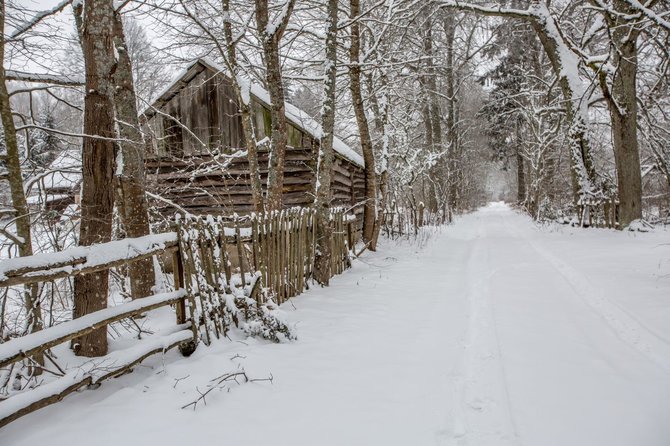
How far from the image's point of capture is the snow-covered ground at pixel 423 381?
7.91 ft

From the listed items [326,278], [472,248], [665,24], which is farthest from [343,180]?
[665,24]

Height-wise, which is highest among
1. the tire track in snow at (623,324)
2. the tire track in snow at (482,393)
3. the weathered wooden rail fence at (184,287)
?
the weathered wooden rail fence at (184,287)

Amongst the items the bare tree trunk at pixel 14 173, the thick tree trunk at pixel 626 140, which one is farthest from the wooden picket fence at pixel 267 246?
the thick tree trunk at pixel 626 140

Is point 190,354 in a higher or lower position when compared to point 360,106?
lower

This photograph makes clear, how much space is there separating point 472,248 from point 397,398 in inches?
336

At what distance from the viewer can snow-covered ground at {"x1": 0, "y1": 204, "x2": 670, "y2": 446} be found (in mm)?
2410

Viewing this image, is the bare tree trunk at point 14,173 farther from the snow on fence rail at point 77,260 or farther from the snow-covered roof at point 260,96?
the snow-covered roof at point 260,96

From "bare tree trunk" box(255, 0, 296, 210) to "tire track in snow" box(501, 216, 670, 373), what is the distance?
4.70 m

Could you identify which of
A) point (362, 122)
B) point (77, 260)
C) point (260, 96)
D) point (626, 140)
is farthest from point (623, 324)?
point (260, 96)

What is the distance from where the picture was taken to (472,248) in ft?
35.0

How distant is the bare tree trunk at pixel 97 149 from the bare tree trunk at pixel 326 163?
11.4 feet

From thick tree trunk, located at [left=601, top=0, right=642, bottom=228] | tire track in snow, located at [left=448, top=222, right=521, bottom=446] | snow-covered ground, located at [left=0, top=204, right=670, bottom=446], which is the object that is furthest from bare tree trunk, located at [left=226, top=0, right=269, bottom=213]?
thick tree trunk, located at [left=601, top=0, right=642, bottom=228]

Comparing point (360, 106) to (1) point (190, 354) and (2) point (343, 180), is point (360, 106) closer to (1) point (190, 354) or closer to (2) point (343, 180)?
(2) point (343, 180)

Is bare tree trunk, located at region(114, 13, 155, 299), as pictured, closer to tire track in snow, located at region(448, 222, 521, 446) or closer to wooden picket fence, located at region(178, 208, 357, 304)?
wooden picket fence, located at region(178, 208, 357, 304)
